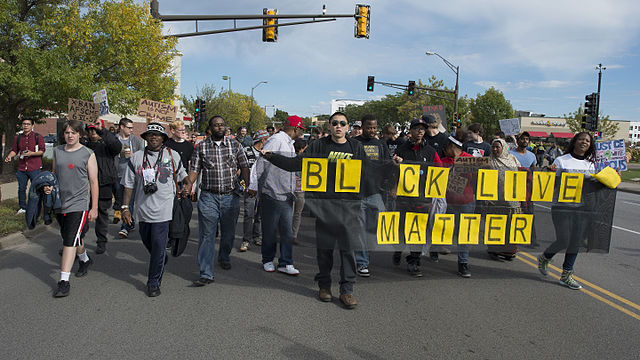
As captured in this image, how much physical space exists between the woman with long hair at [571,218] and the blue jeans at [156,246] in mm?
4797

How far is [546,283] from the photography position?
18.7 ft

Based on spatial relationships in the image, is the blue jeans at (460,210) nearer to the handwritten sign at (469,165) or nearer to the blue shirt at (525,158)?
the handwritten sign at (469,165)

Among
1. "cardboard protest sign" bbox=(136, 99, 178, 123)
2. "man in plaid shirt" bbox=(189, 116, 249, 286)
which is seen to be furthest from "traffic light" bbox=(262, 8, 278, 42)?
"man in plaid shirt" bbox=(189, 116, 249, 286)

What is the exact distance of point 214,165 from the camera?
543cm

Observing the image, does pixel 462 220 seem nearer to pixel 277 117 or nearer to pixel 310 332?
pixel 310 332

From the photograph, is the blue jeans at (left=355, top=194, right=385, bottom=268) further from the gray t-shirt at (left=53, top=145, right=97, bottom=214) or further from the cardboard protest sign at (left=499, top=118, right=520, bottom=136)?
the cardboard protest sign at (left=499, top=118, right=520, bottom=136)

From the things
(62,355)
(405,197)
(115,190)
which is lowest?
(62,355)

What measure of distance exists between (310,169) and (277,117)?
151 m

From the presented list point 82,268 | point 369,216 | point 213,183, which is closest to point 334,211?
point 369,216

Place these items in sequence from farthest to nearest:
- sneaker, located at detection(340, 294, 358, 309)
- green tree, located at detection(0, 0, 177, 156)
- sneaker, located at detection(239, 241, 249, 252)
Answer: green tree, located at detection(0, 0, 177, 156)
sneaker, located at detection(239, 241, 249, 252)
sneaker, located at detection(340, 294, 358, 309)

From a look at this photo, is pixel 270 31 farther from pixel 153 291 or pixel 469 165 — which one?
pixel 153 291

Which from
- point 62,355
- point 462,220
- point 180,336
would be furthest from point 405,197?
point 62,355

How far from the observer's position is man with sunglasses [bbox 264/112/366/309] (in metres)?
4.73

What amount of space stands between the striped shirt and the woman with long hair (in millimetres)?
4188
